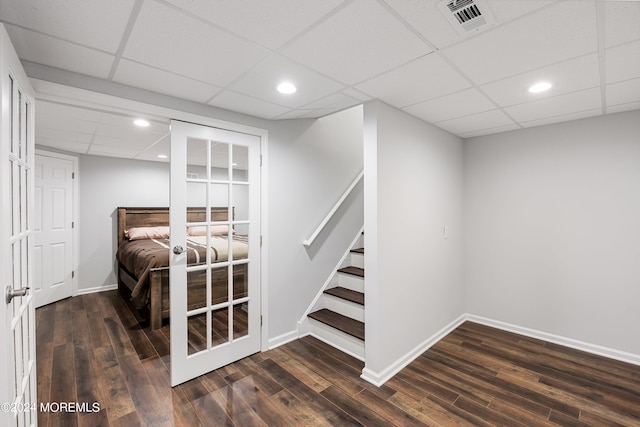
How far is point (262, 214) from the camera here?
2.78m

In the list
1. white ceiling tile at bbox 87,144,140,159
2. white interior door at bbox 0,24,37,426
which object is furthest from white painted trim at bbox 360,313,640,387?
white ceiling tile at bbox 87,144,140,159

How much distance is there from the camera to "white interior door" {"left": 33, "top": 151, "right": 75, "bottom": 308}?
4.11 m

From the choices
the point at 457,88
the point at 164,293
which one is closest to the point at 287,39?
the point at 457,88

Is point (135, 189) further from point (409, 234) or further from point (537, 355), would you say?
point (537, 355)

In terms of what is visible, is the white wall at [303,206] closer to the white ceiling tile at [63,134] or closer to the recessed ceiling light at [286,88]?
the recessed ceiling light at [286,88]

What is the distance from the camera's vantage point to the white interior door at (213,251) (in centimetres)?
228

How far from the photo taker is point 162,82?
1989 millimetres

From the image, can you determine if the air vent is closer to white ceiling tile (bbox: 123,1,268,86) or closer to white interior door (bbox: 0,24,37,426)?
white ceiling tile (bbox: 123,1,268,86)

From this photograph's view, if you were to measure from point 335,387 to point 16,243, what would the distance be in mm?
2119

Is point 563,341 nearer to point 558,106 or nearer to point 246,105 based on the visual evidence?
point 558,106

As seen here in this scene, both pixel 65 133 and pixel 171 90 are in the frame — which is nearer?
pixel 171 90

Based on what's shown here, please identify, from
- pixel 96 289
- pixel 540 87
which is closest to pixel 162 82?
pixel 540 87

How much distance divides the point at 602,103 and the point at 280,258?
3026mm

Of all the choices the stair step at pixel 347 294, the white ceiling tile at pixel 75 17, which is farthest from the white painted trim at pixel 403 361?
the white ceiling tile at pixel 75 17
